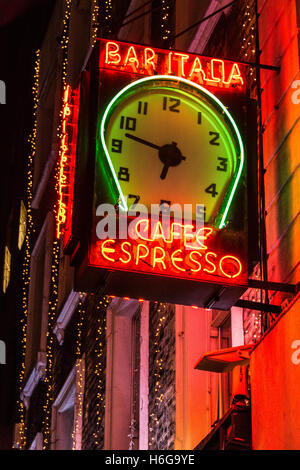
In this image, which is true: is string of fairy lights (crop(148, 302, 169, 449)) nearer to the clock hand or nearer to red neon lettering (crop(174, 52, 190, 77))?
the clock hand

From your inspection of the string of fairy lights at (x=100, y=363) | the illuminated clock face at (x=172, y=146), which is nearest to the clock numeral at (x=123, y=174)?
the illuminated clock face at (x=172, y=146)

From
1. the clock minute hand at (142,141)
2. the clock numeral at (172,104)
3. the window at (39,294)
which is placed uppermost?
the window at (39,294)

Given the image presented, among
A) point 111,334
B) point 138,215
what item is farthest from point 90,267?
point 111,334

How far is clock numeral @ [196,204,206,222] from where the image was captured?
8.47 m

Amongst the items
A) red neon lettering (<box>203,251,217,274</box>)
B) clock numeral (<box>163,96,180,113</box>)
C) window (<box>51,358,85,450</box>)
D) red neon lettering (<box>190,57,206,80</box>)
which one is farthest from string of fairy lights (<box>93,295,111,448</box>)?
red neon lettering (<box>203,251,217,274</box>)

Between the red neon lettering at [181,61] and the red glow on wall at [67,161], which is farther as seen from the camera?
the red neon lettering at [181,61]

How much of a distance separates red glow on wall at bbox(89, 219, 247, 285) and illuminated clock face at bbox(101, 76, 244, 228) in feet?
0.89

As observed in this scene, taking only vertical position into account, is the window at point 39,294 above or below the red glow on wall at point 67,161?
above

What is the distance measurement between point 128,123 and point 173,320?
3.33 m

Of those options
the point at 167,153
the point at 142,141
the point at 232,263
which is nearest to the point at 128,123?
the point at 142,141

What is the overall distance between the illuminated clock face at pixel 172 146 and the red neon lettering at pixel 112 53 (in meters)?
0.30

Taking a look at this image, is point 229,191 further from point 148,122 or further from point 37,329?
point 37,329

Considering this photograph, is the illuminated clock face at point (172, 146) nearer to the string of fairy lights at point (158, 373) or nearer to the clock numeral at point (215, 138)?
the clock numeral at point (215, 138)

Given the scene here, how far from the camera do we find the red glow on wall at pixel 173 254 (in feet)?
26.3
